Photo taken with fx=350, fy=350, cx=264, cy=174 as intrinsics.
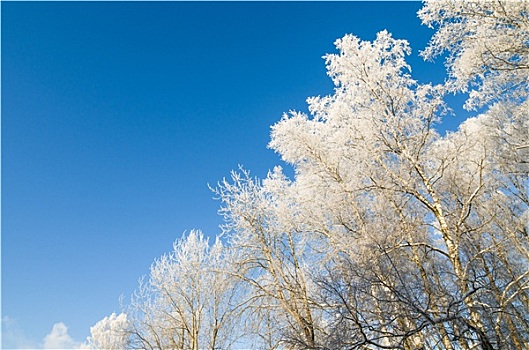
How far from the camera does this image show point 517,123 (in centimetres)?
1109

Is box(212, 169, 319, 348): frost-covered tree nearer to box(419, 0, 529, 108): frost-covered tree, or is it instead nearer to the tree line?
the tree line

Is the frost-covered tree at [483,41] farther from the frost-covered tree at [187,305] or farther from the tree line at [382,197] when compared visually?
the frost-covered tree at [187,305]

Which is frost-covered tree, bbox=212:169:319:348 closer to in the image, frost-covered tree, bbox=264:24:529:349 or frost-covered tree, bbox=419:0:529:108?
frost-covered tree, bbox=264:24:529:349

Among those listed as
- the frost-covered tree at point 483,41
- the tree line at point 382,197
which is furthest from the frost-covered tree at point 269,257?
the frost-covered tree at point 483,41

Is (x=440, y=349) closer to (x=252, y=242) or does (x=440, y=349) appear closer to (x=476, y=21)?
(x=252, y=242)

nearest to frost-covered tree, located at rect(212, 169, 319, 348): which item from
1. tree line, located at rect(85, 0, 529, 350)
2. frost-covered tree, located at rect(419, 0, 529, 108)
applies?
tree line, located at rect(85, 0, 529, 350)

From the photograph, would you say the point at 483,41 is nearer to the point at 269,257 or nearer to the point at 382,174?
the point at 382,174

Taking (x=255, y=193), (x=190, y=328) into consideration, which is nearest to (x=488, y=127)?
(x=255, y=193)

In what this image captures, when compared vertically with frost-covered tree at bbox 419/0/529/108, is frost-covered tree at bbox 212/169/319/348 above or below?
below

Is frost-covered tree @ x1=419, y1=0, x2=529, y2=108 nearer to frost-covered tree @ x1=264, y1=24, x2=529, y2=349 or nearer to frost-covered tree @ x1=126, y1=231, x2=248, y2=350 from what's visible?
frost-covered tree @ x1=264, y1=24, x2=529, y2=349

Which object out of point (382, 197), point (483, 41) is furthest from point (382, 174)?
point (483, 41)

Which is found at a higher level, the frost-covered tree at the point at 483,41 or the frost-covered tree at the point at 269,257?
the frost-covered tree at the point at 483,41

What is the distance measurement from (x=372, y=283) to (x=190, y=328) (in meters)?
10.1

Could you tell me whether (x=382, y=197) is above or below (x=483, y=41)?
below
